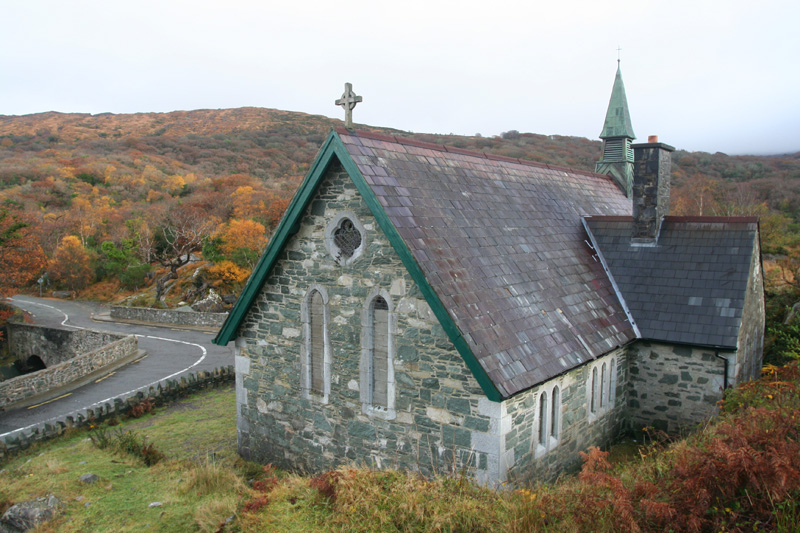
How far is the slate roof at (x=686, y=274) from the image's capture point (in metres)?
11.7

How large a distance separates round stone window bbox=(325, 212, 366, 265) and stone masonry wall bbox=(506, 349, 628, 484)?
354 centimetres

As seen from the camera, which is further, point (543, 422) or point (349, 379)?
point (349, 379)

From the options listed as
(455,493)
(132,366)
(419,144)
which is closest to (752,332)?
(419,144)

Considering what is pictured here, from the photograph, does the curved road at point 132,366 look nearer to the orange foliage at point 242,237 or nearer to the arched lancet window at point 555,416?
the orange foliage at point 242,237

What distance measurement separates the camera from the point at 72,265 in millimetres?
44750

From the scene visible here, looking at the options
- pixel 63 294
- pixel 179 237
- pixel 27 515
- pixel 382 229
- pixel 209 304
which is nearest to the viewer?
pixel 27 515

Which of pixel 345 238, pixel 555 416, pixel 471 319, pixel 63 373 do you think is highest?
pixel 345 238

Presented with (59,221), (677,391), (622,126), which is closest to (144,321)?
(59,221)

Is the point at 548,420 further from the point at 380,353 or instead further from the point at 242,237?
the point at 242,237

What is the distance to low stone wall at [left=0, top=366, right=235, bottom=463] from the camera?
1321 centimetres

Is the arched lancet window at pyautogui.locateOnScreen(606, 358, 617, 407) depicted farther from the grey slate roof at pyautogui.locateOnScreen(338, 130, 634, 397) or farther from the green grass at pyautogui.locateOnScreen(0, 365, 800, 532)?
the green grass at pyautogui.locateOnScreen(0, 365, 800, 532)

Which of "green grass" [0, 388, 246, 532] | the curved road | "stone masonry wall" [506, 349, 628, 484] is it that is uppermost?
"stone masonry wall" [506, 349, 628, 484]

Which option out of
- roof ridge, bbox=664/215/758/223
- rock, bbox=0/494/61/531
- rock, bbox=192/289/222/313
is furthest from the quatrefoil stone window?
rock, bbox=192/289/222/313

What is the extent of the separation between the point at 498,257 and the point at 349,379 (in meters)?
3.49
